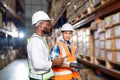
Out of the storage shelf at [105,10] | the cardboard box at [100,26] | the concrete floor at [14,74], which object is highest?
the storage shelf at [105,10]

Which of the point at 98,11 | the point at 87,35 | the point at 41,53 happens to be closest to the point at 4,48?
the point at 87,35

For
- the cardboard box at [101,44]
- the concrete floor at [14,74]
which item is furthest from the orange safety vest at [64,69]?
the concrete floor at [14,74]

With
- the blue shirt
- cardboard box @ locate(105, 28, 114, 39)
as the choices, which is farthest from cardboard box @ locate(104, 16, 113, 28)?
the blue shirt

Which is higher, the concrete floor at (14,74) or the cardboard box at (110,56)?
the cardboard box at (110,56)

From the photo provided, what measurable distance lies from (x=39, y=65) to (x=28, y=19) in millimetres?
23805

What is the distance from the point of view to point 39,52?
8.45 ft

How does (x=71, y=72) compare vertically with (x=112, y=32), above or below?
below

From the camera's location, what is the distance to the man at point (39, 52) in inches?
101

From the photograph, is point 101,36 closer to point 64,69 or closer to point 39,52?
point 64,69

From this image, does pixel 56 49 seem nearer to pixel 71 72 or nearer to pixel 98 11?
pixel 71 72

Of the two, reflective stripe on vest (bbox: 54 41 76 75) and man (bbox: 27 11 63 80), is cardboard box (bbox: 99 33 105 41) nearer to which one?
reflective stripe on vest (bbox: 54 41 76 75)

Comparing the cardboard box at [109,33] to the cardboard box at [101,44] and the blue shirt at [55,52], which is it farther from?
the blue shirt at [55,52]

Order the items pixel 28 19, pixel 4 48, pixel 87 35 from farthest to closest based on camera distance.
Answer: pixel 28 19
pixel 4 48
pixel 87 35

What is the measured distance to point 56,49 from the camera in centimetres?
353
